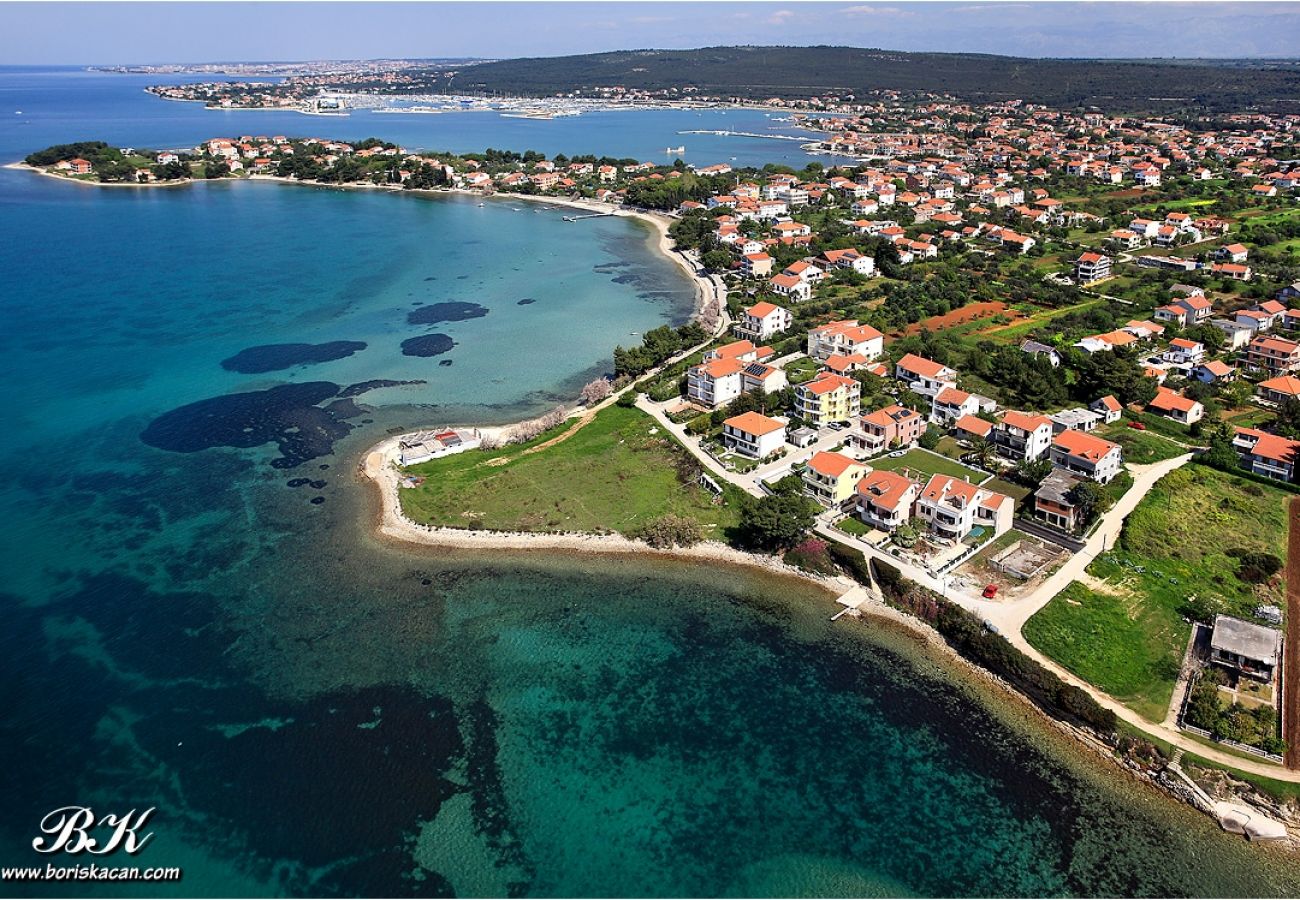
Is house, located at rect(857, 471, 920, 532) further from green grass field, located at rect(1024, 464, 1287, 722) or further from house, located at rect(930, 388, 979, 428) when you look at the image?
house, located at rect(930, 388, 979, 428)

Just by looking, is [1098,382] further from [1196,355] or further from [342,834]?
[342,834]

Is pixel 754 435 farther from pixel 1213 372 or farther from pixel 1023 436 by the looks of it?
pixel 1213 372

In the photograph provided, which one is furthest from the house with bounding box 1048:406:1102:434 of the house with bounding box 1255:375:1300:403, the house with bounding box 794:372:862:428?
the house with bounding box 1255:375:1300:403

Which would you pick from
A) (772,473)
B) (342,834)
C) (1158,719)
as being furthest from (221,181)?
(1158,719)

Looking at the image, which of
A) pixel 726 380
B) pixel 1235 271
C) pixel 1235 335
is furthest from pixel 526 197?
pixel 1235 335

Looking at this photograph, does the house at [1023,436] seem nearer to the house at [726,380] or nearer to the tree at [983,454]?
the tree at [983,454]

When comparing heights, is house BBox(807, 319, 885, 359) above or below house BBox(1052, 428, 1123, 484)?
above
